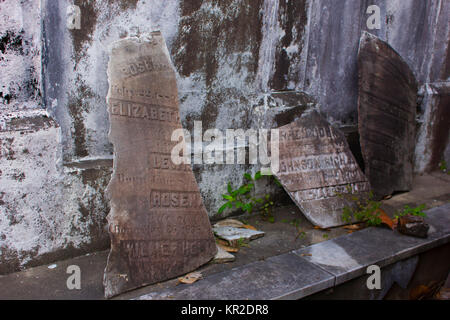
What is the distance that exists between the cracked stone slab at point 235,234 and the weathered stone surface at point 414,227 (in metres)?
1.15

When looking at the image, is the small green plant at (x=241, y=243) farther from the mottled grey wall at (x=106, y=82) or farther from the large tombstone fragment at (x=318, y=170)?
the large tombstone fragment at (x=318, y=170)

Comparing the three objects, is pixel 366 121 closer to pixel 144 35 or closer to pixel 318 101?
pixel 318 101

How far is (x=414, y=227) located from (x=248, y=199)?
4.53ft

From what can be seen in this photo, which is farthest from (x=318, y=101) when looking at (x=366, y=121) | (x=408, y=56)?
(x=408, y=56)

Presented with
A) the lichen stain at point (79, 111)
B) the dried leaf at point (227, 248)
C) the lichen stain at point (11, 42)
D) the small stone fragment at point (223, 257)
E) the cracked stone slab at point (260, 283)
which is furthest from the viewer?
the dried leaf at point (227, 248)

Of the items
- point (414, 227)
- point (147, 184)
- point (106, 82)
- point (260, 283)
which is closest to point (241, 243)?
point (260, 283)

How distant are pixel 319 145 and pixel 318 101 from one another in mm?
559

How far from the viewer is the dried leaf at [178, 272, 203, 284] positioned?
2734mm

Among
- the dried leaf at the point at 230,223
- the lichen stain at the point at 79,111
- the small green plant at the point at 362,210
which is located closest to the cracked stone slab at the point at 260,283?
the dried leaf at the point at 230,223

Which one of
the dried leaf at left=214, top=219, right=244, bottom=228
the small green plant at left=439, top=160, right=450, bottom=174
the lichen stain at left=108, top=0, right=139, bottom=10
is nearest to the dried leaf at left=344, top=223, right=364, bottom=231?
the dried leaf at left=214, top=219, right=244, bottom=228

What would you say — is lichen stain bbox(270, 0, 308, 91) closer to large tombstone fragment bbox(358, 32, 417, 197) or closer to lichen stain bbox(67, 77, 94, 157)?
large tombstone fragment bbox(358, 32, 417, 197)

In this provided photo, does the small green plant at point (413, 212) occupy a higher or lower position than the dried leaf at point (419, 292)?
higher

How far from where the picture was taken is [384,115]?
14.0 feet

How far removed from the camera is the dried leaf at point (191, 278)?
273cm
